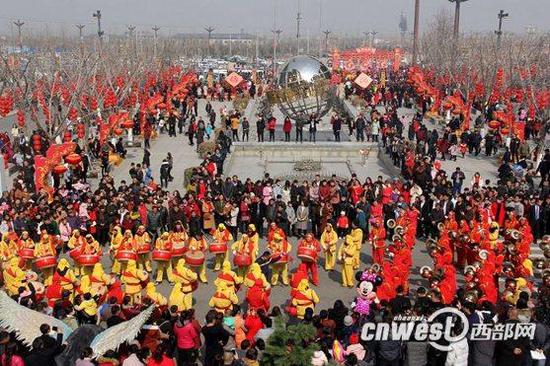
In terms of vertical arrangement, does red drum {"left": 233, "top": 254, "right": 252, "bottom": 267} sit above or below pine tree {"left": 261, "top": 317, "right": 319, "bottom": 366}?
below

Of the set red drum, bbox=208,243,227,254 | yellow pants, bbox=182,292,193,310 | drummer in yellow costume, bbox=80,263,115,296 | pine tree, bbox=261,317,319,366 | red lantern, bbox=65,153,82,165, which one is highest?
red lantern, bbox=65,153,82,165

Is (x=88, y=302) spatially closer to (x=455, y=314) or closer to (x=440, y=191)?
(x=455, y=314)

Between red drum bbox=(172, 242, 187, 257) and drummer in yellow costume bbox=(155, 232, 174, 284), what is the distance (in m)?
0.07

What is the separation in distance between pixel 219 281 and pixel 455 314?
10.8ft

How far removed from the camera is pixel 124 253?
36.4 feet

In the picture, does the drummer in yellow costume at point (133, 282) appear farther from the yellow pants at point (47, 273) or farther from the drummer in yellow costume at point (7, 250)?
the drummer in yellow costume at point (7, 250)

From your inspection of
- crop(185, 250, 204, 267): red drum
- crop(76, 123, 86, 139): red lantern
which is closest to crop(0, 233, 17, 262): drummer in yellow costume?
crop(185, 250, 204, 267): red drum

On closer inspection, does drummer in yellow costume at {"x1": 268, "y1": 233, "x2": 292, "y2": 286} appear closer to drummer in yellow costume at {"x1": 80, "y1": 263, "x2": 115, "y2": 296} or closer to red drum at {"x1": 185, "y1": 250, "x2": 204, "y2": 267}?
red drum at {"x1": 185, "y1": 250, "x2": 204, "y2": 267}

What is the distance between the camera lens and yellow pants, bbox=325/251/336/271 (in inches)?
493

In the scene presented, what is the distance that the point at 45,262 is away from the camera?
11.2 meters

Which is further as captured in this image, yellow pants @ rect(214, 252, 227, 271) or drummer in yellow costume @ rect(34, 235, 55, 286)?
yellow pants @ rect(214, 252, 227, 271)

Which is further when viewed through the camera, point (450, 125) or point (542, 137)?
point (450, 125)

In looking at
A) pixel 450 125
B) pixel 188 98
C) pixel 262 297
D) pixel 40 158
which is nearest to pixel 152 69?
pixel 188 98

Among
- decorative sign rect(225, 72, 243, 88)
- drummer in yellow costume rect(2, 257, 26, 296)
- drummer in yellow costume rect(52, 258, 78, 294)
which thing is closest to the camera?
drummer in yellow costume rect(52, 258, 78, 294)
